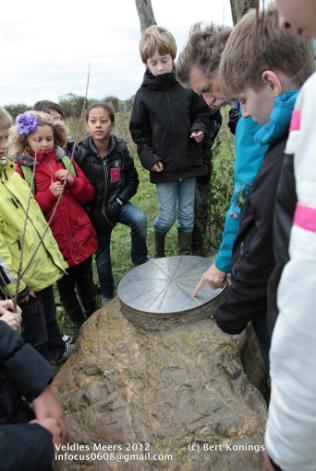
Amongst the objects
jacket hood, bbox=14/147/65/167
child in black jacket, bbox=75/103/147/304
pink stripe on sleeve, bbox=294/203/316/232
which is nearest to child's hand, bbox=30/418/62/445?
pink stripe on sleeve, bbox=294/203/316/232

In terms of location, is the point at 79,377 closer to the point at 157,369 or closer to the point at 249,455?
the point at 157,369

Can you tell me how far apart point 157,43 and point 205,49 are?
96cm

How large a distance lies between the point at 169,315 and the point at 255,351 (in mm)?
519

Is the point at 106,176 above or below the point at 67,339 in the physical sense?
above

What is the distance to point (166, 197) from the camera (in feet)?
10.2

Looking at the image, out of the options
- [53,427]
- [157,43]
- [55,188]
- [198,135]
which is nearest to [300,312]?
[53,427]

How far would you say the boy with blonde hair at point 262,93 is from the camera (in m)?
1.07

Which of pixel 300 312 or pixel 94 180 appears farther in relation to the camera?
pixel 94 180

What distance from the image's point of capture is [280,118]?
3.32 ft

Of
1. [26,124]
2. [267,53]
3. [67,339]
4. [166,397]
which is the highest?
[267,53]

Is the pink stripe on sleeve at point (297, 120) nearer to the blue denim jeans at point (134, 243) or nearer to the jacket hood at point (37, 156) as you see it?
the jacket hood at point (37, 156)

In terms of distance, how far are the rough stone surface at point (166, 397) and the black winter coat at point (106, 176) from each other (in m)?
1.01

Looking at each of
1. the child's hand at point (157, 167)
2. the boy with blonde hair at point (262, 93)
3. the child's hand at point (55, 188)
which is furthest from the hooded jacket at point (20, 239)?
the boy with blonde hair at point (262, 93)

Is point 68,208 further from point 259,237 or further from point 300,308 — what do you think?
point 300,308
